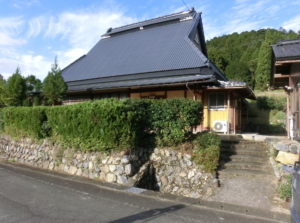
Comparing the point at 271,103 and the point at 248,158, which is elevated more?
the point at 271,103

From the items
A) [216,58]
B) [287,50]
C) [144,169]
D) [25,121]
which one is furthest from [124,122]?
[216,58]

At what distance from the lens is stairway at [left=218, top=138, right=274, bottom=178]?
722 centimetres

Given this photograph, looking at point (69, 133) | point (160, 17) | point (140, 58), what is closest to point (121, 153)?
point (69, 133)

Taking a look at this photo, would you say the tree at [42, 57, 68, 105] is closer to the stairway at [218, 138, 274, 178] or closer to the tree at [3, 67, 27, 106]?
the tree at [3, 67, 27, 106]

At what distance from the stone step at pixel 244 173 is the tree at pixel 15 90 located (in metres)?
11.8

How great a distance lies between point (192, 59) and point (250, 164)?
7.69 m

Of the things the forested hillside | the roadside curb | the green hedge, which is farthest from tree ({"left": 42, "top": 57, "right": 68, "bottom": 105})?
the forested hillside

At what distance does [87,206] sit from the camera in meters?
4.94

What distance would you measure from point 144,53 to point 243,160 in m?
10.9

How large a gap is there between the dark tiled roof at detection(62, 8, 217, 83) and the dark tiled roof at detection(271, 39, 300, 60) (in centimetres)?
548

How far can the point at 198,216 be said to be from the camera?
4.48 m

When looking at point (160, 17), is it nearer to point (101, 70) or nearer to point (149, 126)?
point (101, 70)

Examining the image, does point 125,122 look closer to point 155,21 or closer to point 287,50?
point 287,50

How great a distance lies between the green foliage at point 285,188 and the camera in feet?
17.9
